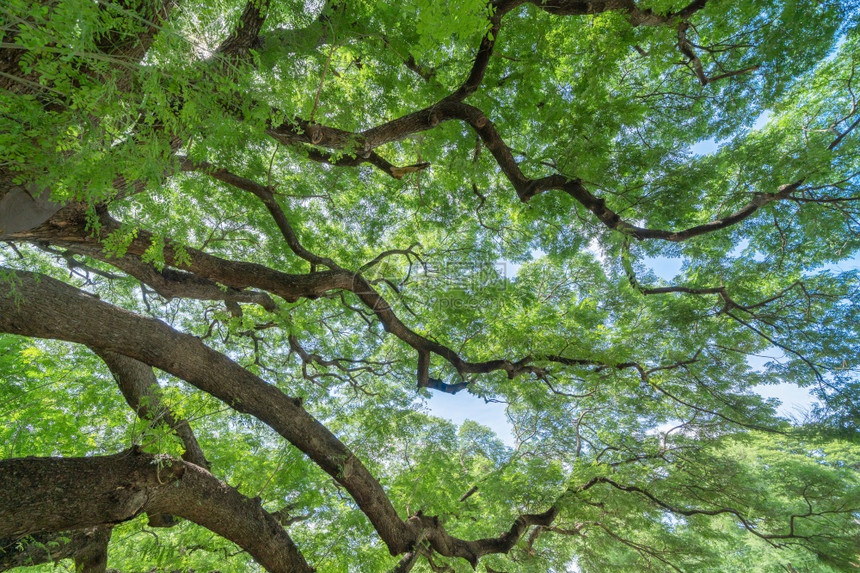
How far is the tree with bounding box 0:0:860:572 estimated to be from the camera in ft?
9.21

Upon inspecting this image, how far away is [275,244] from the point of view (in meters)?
5.45

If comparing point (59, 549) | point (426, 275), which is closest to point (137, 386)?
point (59, 549)

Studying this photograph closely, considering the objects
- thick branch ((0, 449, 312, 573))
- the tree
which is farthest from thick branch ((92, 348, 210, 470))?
thick branch ((0, 449, 312, 573))

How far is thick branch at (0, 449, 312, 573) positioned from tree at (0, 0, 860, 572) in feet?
0.06

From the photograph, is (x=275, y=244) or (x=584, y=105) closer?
(x=584, y=105)

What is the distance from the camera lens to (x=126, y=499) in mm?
2943

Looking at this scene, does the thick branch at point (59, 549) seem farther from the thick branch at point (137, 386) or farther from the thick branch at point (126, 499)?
the thick branch at point (137, 386)

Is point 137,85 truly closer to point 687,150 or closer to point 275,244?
point 275,244

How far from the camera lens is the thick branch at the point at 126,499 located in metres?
2.58

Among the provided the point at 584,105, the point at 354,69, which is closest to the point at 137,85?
the point at 354,69

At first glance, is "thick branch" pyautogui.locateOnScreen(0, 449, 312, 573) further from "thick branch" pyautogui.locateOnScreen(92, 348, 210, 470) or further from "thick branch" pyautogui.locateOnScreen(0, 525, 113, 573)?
"thick branch" pyautogui.locateOnScreen(92, 348, 210, 470)

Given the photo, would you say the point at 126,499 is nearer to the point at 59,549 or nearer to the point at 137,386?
the point at 59,549

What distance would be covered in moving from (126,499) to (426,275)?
3807 mm

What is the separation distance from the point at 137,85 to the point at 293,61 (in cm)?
193
